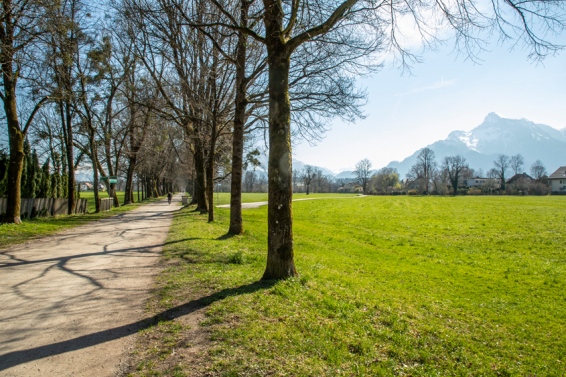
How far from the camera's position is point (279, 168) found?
632 centimetres

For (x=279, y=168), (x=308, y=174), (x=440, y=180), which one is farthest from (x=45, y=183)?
(x=440, y=180)

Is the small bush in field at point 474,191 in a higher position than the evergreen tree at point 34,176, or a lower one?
lower

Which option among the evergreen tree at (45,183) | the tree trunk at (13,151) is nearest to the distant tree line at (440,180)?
the evergreen tree at (45,183)

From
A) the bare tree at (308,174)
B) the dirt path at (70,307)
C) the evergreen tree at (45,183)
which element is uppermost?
the bare tree at (308,174)

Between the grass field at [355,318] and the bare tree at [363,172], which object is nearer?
the grass field at [355,318]

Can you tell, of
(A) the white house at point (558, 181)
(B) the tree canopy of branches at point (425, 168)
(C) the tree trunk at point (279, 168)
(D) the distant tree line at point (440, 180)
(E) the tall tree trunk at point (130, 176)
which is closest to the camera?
(C) the tree trunk at point (279, 168)

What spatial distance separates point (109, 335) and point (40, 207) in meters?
20.0

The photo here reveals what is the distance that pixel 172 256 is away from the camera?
9.18 m

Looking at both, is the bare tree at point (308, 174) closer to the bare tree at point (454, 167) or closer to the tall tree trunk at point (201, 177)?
the bare tree at point (454, 167)

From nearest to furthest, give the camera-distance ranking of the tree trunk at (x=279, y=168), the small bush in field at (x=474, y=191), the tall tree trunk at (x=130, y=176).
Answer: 1. the tree trunk at (x=279, y=168)
2. the tall tree trunk at (x=130, y=176)
3. the small bush in field at (x=474, y=191)

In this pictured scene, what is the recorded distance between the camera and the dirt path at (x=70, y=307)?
362 centimetres

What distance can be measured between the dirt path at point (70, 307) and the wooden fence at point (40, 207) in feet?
33.3

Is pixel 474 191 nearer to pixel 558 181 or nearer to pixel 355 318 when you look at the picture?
pixel 558 181

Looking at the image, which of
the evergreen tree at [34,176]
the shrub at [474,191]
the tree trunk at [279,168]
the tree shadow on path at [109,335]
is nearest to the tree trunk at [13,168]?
the evergreen tree at [34,176]
